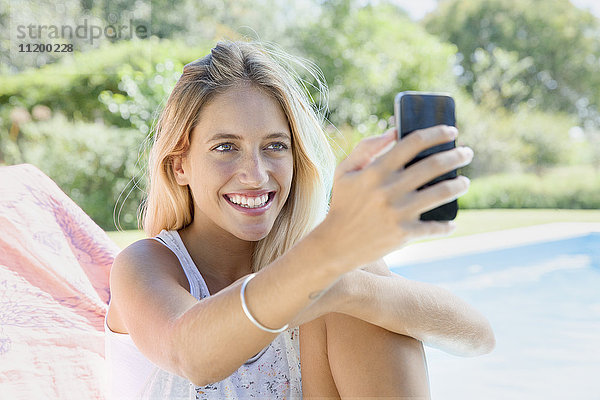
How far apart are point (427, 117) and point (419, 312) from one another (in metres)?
0.82

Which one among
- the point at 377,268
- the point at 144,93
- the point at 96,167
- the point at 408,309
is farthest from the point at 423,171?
the point at 96,167

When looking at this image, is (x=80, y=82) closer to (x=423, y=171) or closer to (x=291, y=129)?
(x=291, y=129)

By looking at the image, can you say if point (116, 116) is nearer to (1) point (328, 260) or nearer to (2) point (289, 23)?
(2) point (289, 23)

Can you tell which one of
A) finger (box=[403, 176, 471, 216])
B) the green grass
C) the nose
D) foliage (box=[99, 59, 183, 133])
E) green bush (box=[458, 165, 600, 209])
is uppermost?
foliage (box=[99, 59, 183, 133])

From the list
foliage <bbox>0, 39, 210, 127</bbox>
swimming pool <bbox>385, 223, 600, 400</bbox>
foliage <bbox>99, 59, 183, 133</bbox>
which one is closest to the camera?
swimming pool <bbox>385, 223, 600, 400</bbox>

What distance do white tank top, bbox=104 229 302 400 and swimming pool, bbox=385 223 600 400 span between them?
3509mm

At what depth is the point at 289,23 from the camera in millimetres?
15461

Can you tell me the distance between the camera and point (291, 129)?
1.85 meters

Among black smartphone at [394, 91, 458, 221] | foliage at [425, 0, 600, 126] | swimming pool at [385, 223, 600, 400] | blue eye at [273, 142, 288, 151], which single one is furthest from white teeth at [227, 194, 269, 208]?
foliage at [425, 0, 600, 126]

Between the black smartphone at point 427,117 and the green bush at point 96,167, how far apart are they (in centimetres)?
915

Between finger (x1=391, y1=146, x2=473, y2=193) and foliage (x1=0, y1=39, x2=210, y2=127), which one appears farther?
foliage (x1=0, y1=39, x2=210, y2=127)

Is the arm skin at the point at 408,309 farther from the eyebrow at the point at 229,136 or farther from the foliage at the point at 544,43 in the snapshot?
the foliage at the point at 544,43

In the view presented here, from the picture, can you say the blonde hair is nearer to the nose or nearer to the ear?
the ear

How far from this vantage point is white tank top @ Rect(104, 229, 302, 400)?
171cm
